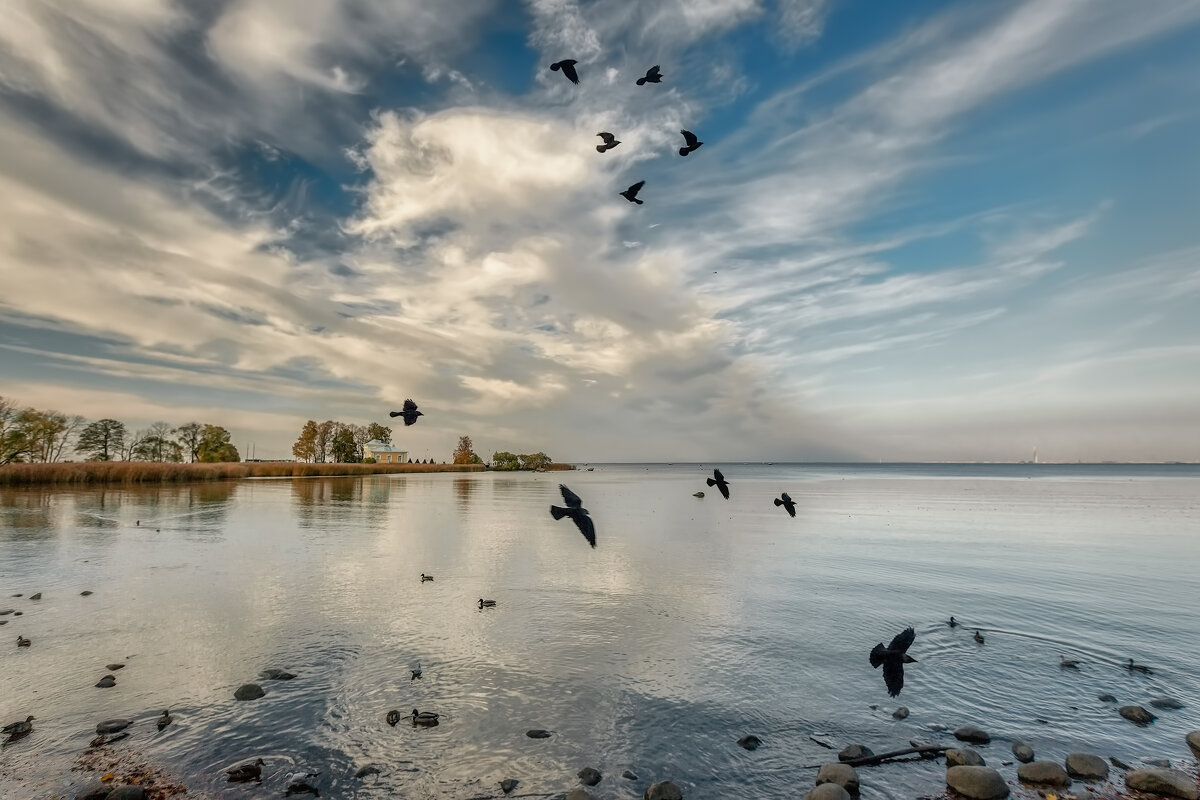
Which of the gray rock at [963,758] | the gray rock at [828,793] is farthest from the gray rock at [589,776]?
the gray rock at [963,758]

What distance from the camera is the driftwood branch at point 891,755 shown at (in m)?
8.75

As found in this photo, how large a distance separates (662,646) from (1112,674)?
32.2ft

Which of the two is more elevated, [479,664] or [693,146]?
[693,146]

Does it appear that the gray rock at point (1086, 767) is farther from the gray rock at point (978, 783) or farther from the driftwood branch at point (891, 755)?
the driftwood branch at point (891, 755)

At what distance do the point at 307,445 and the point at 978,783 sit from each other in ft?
560

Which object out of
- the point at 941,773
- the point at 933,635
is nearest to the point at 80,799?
the point at 941,773

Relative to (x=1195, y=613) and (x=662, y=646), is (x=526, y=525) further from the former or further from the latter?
(x=1195, y=613)

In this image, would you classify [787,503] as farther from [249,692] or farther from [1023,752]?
[249,692]

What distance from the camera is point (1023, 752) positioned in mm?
9023

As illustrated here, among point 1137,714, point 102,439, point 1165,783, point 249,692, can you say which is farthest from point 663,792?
point 102,439

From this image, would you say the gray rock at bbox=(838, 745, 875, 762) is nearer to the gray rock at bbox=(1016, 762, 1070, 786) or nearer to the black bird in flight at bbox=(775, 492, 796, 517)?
the gray rock at bbox=(1016, 762, 1070, 786)

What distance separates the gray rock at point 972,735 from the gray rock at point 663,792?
5.27 m

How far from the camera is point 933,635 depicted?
15.2 meters

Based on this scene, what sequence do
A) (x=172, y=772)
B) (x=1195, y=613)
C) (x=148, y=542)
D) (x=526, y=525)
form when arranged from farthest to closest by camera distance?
1. (x=526, y=525)
2. (x=148, y=542)
3. (x=1195, y=613)
4. (x=172, y=772)
